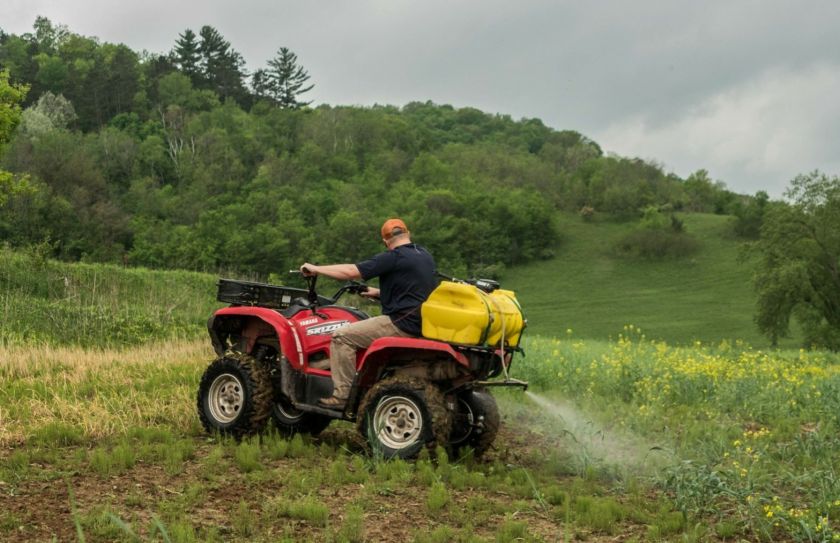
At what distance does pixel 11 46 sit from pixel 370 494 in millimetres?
167077

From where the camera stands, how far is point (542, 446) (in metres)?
9.75

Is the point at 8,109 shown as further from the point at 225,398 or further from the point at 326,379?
the point at 326,379

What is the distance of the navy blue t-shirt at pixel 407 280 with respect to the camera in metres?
8.44

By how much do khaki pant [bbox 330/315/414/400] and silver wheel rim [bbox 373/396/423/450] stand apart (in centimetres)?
43

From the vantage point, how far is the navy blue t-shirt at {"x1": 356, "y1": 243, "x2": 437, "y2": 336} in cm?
844

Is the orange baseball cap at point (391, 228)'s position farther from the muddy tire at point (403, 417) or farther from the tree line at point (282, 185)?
the tree line at point (282, 185)

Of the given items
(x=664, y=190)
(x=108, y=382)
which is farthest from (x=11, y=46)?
(x=108, y=382)

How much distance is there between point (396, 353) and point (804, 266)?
4969 centimetres

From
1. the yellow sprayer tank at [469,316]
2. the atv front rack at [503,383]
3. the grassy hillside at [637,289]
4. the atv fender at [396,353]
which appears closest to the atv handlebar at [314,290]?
the atv fender at [396,353]

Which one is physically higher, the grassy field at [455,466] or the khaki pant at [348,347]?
the khaki pant at [348,347]

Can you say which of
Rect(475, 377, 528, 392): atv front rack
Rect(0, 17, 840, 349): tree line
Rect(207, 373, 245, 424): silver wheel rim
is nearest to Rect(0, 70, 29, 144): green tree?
Rect(0, 17, 840, 349): tree line

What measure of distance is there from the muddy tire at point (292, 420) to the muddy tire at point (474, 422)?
147 cm

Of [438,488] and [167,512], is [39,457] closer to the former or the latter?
[167,512]

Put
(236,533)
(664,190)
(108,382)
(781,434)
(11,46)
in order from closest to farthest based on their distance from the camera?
(236,533), (781,434), (108,382), (664,190), (11,46)
